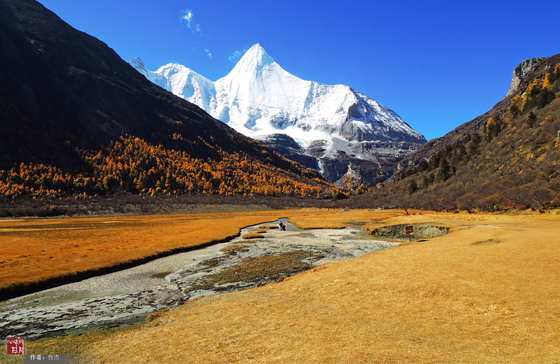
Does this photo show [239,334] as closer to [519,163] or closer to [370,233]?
[370,233]

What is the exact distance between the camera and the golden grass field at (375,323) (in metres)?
7.74

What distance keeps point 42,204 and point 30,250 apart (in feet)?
383

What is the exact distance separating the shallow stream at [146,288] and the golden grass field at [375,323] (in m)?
3.03

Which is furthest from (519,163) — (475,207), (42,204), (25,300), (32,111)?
(32,111)

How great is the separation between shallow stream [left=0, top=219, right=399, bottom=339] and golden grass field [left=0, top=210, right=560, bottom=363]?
3.03m

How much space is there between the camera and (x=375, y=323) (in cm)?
1006

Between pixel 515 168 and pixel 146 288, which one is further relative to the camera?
pixel 515 168

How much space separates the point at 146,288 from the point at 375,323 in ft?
59.3

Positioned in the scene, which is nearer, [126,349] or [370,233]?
[126,349]

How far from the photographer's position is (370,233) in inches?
1972
